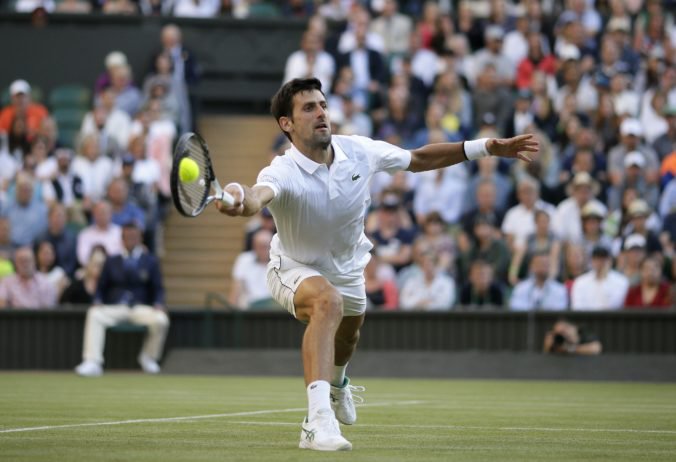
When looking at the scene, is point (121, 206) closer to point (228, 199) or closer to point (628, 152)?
point (628, 152)

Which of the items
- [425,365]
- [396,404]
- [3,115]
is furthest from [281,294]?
[3,115]

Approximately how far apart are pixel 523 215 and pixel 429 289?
1.70 metres

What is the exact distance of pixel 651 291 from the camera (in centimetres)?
1752

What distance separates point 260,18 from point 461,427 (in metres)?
16.2

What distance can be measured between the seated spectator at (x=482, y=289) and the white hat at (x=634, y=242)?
1.64m

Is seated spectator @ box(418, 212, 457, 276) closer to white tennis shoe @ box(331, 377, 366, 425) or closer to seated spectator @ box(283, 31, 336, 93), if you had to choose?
seated spectator @ box(283, 31, 336, 93)

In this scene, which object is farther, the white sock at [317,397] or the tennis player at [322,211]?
the tennis player at [322,211]

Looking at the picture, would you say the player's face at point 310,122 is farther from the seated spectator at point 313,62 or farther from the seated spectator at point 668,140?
the seated spectator at point 313,62

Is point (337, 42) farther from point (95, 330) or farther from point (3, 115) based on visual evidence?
point (95, 330)

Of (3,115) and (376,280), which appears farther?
(3,115)

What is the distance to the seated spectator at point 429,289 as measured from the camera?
18250 mm

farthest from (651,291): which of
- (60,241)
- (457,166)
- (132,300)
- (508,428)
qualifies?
(508,428)

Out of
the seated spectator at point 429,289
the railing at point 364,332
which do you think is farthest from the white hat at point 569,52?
the railing at point 364,332

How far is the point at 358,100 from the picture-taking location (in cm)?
2152
